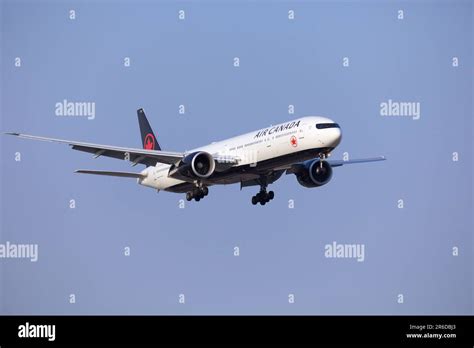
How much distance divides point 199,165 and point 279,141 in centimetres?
532

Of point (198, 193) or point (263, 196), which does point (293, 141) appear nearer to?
point (198, 193)

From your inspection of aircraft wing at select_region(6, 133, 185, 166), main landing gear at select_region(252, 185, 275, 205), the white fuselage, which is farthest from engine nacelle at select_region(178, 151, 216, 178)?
main landing gear at select_region(252, 185, 275, 205)

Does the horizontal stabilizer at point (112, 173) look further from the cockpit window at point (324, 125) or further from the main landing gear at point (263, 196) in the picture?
the cockpit window at point (324, 125)

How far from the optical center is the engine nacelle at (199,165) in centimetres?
5797

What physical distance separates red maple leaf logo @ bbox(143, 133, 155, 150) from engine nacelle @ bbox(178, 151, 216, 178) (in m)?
14.6

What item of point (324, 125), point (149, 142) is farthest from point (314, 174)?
point (149, 142)

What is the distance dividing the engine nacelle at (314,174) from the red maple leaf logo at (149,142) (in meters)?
15.1

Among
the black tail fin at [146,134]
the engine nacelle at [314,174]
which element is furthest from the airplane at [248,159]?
the black tail fin at [146,134]

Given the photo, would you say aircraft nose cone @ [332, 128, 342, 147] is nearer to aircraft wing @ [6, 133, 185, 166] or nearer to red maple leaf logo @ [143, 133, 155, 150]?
aircraft wing @ [6, 133, 185, 166]

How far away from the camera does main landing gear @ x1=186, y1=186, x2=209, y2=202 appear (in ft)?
198

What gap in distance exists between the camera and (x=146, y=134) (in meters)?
74.3
